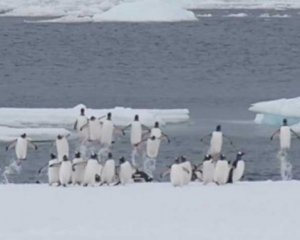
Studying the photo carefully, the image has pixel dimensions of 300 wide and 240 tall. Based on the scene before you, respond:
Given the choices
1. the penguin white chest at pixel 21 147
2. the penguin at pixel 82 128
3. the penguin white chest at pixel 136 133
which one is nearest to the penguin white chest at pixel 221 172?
the penguin white chest at pixel 21 147

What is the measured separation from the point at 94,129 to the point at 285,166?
118 inches

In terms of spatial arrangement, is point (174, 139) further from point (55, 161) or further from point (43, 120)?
point (55, 161)

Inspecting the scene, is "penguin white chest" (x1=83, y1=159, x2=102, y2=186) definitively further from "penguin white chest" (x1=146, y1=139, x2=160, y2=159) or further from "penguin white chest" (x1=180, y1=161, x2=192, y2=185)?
"penguin white chest" (x1=146, y1=139, x2=160, y2=159)

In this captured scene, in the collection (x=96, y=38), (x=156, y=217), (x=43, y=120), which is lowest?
(x=156, y=217)

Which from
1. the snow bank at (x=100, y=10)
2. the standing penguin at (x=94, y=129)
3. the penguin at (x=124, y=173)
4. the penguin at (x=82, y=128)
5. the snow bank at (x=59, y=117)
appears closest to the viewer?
the penguin at (x=124, y=173)

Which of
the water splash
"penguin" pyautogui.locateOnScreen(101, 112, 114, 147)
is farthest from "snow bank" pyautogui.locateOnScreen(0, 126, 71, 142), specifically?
the water splash

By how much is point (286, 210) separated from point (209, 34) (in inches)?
1787

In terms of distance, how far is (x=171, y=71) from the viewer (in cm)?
4131

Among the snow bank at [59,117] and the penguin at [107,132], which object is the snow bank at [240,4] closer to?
the snow bank at [59,117]

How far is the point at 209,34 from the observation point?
57.6 m

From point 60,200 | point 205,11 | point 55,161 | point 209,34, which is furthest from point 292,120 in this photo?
point 205,11

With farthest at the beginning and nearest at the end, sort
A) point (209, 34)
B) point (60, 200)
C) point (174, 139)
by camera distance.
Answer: point (209, 34) → point (174, 139) → point (60, 200)

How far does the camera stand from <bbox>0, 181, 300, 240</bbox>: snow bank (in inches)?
446

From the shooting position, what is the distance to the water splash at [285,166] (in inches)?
717
